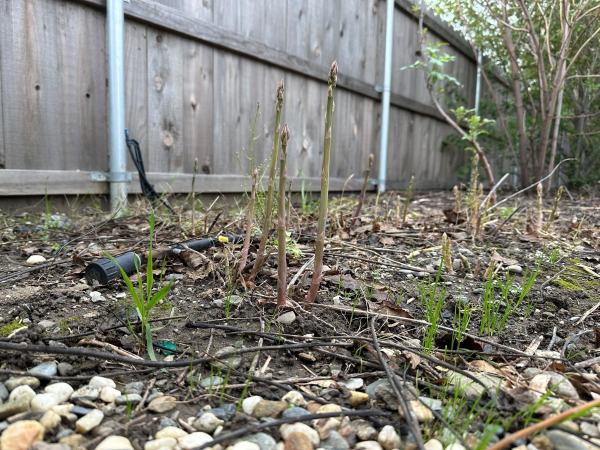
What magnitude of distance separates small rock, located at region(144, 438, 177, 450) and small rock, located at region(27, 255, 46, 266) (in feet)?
4.33

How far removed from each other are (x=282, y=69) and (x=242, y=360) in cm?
359

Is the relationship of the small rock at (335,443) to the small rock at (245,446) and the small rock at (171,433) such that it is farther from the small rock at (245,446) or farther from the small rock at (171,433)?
the small rock at (171,433)

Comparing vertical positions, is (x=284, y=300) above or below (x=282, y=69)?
below

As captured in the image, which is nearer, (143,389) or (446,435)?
(446,435)

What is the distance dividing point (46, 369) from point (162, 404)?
30 cm

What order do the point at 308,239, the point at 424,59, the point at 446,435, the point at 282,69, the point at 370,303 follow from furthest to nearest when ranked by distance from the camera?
the point at 424,59 < the point at 282,69 < the point at 308,239 < the point at 370,303 < the point at 446,435

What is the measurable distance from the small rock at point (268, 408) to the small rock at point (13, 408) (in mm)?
444

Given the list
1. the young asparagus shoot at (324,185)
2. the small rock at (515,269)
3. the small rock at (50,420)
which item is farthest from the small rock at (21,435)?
the small rock at (515,269)

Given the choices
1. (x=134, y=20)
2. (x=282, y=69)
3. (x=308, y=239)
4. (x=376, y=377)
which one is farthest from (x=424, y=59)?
(x=376, y=377)

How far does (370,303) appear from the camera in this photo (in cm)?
149

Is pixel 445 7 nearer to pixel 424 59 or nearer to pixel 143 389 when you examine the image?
pixel 424 59

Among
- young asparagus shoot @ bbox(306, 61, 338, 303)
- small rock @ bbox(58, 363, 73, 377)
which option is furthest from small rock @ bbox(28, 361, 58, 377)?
young asparagus shoot @ bbox(306, 61, 338, 303)

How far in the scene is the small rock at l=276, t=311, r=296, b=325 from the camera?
133 cm

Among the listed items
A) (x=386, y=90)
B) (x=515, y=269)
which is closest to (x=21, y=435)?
(x=515, y=269)
